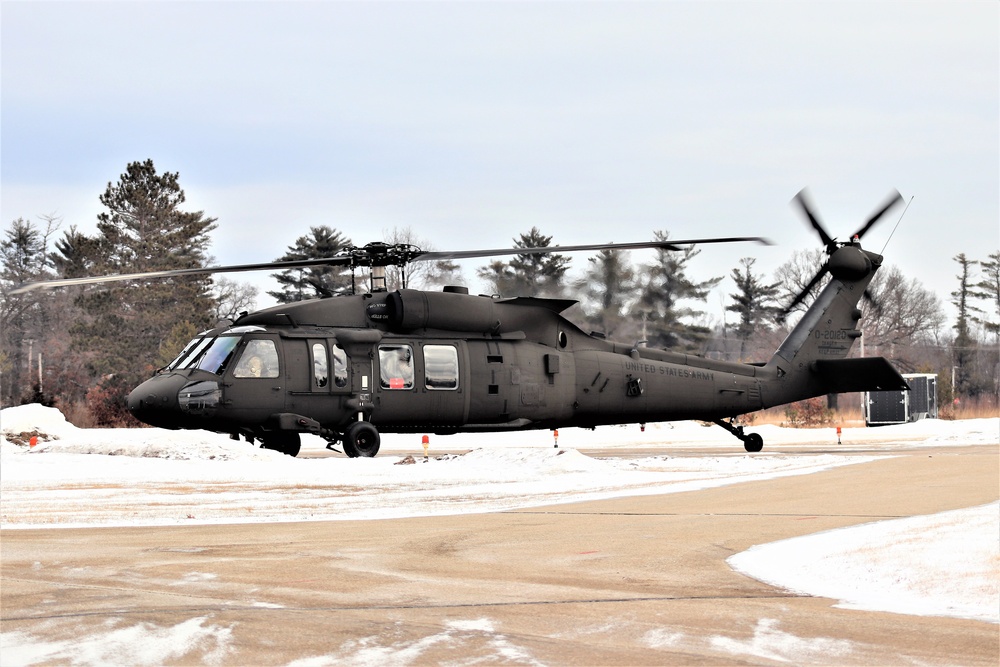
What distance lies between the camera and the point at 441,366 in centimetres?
2281

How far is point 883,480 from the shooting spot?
17.5 meters

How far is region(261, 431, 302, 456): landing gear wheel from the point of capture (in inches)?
871

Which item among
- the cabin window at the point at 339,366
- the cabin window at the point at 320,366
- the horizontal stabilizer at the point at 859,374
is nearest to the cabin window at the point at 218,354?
the cabin window at the point at 320,366

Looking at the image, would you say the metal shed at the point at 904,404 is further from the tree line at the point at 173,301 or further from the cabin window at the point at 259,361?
the cabin window at the point at 259,361

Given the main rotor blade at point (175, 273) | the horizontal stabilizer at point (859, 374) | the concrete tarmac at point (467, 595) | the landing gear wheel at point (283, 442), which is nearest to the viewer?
the concrete tarmac at point (467, 595)

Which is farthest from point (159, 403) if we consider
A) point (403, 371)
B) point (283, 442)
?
point (403, 371)

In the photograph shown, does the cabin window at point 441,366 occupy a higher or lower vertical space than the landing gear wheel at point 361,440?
higher

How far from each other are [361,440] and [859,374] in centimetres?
1394

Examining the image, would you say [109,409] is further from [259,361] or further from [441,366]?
[441,366]

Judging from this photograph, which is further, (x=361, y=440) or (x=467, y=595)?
(x=361, y=440)

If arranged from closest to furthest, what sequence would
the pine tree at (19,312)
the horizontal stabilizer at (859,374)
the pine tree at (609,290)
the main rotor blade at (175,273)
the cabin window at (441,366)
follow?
the main rotor blade at (175,273), the cabin window at (441,366), the horizontal stabilizer at (859,374), the pine tree at (609,290), the pine tree at (19,312)

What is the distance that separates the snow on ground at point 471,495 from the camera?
8250 mm

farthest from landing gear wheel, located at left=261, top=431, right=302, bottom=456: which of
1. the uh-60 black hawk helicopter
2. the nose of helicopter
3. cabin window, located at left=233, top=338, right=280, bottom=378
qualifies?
the nose of helicopter

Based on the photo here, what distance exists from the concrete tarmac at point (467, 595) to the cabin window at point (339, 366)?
8.96m
